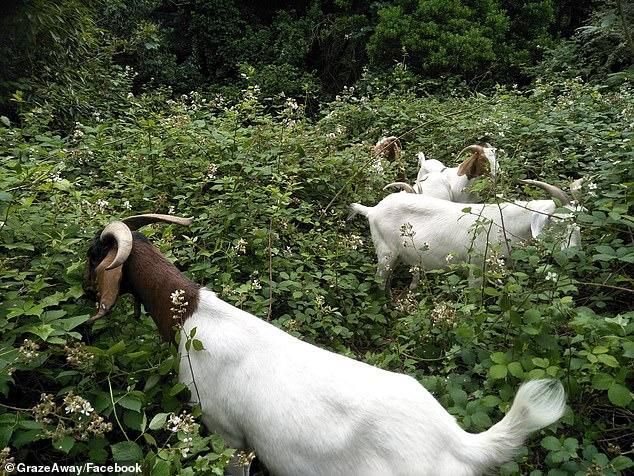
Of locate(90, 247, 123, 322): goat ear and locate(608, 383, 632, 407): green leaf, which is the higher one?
locate(90, 247, 123, 322): goat ear

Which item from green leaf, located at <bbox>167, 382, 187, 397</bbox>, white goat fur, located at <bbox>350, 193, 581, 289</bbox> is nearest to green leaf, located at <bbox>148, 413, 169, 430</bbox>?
green leaf, located at <bbox>167, 382, 187, 397</bbox>

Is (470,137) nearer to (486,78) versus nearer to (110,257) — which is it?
(110,257)

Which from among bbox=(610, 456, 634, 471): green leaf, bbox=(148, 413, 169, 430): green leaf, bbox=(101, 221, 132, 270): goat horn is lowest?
bbox=(610, 456, 634, 471): green leaf

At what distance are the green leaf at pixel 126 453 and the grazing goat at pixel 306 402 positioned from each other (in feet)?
1.30

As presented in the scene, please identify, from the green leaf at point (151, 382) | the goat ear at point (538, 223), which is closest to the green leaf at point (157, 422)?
the green leaf at point (151, 382)

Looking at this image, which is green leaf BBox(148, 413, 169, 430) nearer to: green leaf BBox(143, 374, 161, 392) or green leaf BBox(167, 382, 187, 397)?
green leaf BBox(167, 382, 187, 397)

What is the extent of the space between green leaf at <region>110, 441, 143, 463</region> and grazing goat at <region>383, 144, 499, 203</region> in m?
3.59

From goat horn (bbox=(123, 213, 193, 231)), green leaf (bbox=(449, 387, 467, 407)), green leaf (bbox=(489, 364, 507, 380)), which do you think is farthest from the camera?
goat horn (bbox=(123, 213, 193, 231))

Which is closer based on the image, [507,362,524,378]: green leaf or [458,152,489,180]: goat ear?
[507,362,524,378]: green leaf

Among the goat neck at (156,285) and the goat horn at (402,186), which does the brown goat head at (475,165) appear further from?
the goat neck at (156,285)

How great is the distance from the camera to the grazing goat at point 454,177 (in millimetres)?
5547

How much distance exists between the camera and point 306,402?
2.42 meters

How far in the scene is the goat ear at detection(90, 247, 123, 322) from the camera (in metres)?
2.95

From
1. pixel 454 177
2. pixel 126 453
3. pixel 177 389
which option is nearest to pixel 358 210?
pixel 454 177
